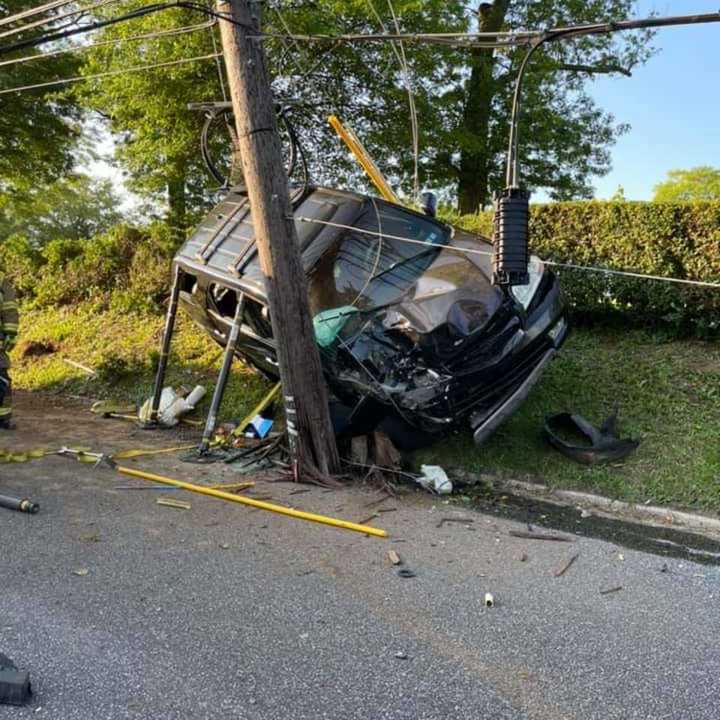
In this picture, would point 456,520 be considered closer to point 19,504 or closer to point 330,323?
point 330,323

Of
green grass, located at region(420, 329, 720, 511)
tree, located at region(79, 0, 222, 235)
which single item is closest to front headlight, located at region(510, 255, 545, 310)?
green grass, located at region(420, 329, 720, 511)

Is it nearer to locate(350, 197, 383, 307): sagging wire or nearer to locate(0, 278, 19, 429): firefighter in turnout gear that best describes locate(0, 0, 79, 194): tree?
locate(0, 278, 19, 429): firefighter in turnout gear

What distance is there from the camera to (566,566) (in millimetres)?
4059

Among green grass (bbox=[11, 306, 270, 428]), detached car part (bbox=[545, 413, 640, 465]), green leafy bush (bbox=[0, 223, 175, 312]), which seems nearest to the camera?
detached car part (bbox=[545, 413, 640, 465])

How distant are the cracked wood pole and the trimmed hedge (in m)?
3.99

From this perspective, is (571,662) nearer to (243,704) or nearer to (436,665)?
(436,665)

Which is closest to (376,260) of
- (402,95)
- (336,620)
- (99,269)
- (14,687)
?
(336,620)

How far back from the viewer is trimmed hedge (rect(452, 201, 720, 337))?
7336 millimetres

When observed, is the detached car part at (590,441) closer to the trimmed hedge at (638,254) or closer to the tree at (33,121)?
the trimmed hedge at (638,254)

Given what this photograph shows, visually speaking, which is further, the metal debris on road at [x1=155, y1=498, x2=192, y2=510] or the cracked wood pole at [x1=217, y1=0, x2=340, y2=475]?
the cracked wood pole at [x1=217, y1=0, x2=340, y2=475]

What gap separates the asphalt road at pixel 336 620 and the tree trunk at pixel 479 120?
8982 millimetres

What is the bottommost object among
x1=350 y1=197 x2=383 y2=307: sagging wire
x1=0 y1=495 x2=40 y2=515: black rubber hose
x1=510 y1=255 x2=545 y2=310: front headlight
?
x1=0 y1=495 x2=40 y2=515: black rubber hose

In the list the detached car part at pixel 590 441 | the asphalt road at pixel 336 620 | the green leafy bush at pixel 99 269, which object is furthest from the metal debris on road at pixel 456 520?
the green leafy bush at pixel 99 269

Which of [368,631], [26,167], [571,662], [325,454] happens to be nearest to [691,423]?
[325,454]
